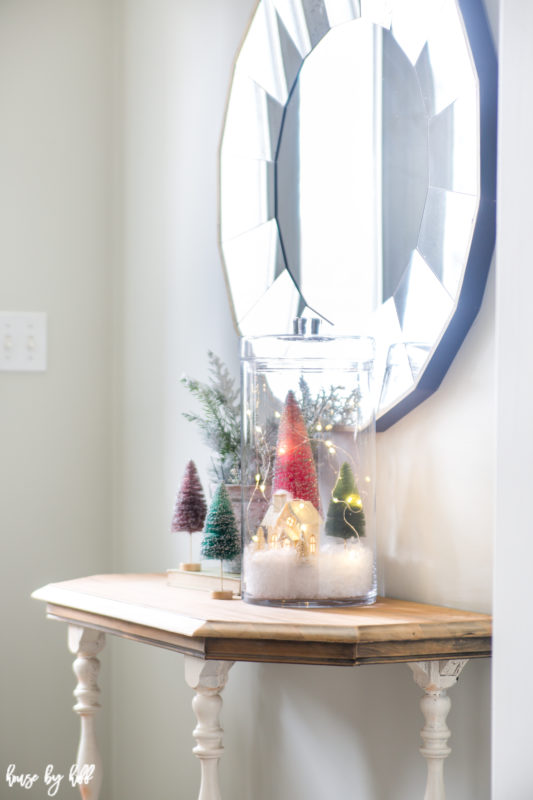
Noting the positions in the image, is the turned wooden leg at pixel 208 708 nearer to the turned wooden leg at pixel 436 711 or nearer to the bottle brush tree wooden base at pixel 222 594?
the bottle brush tree wooden base at pixel 222 594

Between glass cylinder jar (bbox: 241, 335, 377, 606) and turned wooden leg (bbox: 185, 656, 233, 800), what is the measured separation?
0.10m

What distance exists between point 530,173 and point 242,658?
568 mm

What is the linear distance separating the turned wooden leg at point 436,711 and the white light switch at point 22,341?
1099 millimetres

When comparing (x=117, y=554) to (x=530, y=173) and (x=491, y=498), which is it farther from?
(x=530, y=173)

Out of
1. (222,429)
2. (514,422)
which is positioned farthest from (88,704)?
(514,422)

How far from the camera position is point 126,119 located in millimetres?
1967

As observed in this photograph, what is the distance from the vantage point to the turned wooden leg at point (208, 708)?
111 centimetres

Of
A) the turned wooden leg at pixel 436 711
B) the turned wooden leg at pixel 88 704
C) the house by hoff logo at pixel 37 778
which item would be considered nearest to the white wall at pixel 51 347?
the house by hoff logo at pixel 37 778

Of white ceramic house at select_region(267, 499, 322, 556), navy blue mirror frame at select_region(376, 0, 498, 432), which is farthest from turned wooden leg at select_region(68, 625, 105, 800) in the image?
navy blue mirror frame at select_region(376, 0, 498, 432)

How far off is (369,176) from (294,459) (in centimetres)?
40

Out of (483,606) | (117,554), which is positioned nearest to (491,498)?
(483,606)

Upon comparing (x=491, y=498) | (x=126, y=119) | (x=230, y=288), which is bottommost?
(x=491, y=498)

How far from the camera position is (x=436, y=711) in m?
1.09

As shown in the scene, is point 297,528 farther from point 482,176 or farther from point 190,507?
point 482,176
